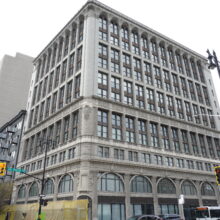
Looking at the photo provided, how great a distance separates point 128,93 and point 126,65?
7.43m

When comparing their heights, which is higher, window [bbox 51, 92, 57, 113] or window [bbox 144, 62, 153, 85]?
window [bbox 144, 62, 153, 85]

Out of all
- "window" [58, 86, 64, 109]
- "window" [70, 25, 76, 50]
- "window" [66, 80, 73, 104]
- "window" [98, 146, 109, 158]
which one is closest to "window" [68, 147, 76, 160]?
"window" [98, 146, 109, 158]

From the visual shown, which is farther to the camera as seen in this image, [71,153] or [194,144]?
[194,144]

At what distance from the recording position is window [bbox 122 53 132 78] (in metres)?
51.1

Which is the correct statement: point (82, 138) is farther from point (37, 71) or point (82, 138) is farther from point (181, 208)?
point (37, 71)

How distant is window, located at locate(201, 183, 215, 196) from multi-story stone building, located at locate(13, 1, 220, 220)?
0.72 feet

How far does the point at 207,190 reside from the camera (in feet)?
166

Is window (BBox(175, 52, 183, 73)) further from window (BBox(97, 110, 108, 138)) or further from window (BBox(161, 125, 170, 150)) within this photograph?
window (BBox(97, 110, 108, 138))

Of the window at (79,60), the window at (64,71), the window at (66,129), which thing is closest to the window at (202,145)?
the window at (66,129)

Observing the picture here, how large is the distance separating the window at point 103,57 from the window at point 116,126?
11367mm

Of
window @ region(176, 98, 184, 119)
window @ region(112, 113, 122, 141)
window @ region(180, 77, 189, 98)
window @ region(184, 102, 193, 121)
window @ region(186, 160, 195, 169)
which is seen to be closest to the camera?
window @ region(112, 113, 122, 141)

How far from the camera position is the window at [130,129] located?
44.1m

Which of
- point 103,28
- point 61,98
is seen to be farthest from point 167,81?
point 61,98

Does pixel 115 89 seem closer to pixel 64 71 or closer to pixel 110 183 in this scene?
pixel 64 71
